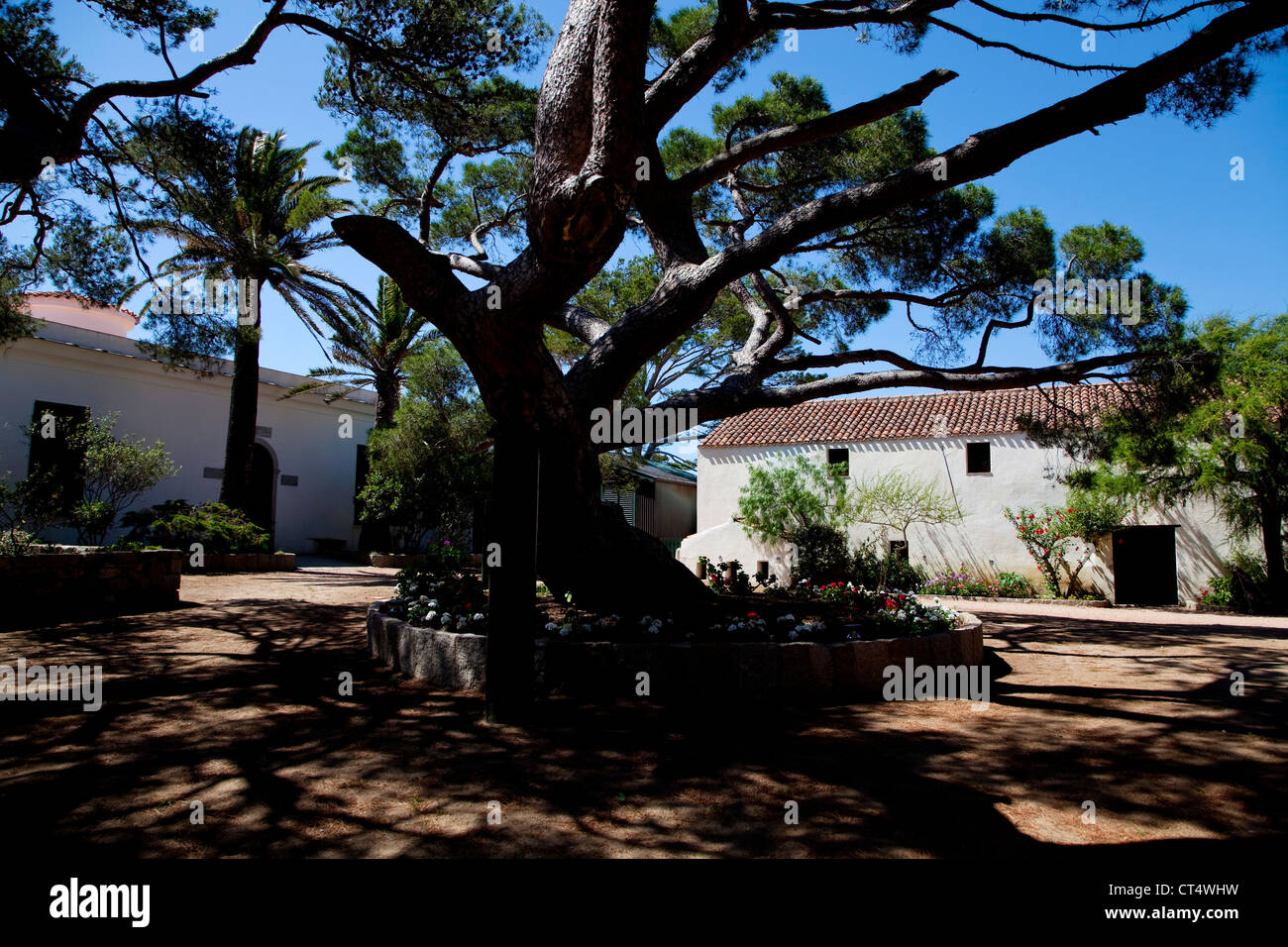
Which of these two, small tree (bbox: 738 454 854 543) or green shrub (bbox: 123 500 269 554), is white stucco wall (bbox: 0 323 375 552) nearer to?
green shrub (bbox: 123 500 269 554)

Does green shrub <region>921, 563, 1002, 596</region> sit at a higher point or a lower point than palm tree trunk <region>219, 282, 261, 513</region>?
lower

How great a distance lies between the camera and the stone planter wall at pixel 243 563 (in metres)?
13.7

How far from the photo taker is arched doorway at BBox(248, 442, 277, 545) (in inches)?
768

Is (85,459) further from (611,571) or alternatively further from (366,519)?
(611,571)

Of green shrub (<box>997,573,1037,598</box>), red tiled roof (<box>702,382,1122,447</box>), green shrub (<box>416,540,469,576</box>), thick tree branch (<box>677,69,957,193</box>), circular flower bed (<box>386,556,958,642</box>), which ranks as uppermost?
thick tree branch (<box>677,69,957,193</box>)

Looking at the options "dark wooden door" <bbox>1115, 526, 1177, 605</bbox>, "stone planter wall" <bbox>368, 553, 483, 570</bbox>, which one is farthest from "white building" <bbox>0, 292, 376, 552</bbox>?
"dark wooden door" <bbox>1115, 526, 1177, 605</bbox>

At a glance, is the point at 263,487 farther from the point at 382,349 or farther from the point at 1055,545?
the point at 1055,545

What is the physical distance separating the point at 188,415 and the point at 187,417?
0.06 metres

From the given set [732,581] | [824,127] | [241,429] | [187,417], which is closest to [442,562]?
[732,581]

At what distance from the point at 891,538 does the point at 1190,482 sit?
6153 millimetres

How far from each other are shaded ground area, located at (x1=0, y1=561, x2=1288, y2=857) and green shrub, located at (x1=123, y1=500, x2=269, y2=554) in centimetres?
777

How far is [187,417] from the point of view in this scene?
18094 millimetres

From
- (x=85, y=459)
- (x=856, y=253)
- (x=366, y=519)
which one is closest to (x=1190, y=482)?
(x=856, y=253)

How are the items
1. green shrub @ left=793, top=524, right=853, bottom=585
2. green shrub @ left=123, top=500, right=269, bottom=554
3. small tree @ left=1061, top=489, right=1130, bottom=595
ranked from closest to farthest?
green shrub @ left=123, top=500, right=269, bottom=554 < green shrub @ left=793, top=524, right=853, bottom=585 < small tree @ left=1061, top=489, right=1130, bottom=595
